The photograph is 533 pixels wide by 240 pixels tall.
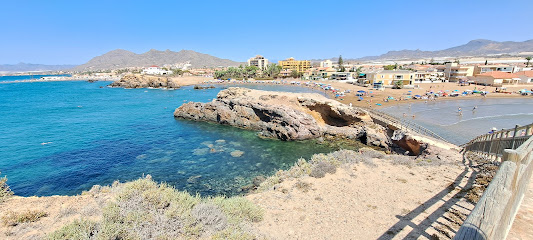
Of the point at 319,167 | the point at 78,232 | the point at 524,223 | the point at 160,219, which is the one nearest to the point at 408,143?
the point at 319,167

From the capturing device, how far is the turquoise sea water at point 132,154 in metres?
16.8

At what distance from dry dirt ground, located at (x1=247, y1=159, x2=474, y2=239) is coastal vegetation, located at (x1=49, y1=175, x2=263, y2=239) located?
115 centimetres

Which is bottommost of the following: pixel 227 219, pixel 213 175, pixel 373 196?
pixel 213 175

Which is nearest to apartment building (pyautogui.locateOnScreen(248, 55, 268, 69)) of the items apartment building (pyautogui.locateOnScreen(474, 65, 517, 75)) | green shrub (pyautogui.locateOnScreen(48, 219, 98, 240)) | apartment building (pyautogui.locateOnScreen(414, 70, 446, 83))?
apartment building (pyautogui.locateOnScreen(414, 70, 446, 83))

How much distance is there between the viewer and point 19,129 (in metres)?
30.8

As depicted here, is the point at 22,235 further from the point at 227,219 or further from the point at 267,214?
the point at 267,214

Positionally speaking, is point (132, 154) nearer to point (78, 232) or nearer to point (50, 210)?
point (50, 210)

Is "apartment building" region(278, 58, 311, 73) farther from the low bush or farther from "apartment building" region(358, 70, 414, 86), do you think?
the low bush

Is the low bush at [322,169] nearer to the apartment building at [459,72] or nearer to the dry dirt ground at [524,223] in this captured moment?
the dry dirt ground at [524,223]

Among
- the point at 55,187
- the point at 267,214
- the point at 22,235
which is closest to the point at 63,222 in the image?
the point at 22,235

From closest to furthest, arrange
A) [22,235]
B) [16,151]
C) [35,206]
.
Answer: [22,235]
[35,206]
[16,151]

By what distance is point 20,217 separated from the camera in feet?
23.4

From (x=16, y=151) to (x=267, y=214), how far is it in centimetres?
2747

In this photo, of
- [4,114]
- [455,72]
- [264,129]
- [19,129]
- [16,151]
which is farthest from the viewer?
[455,72]
